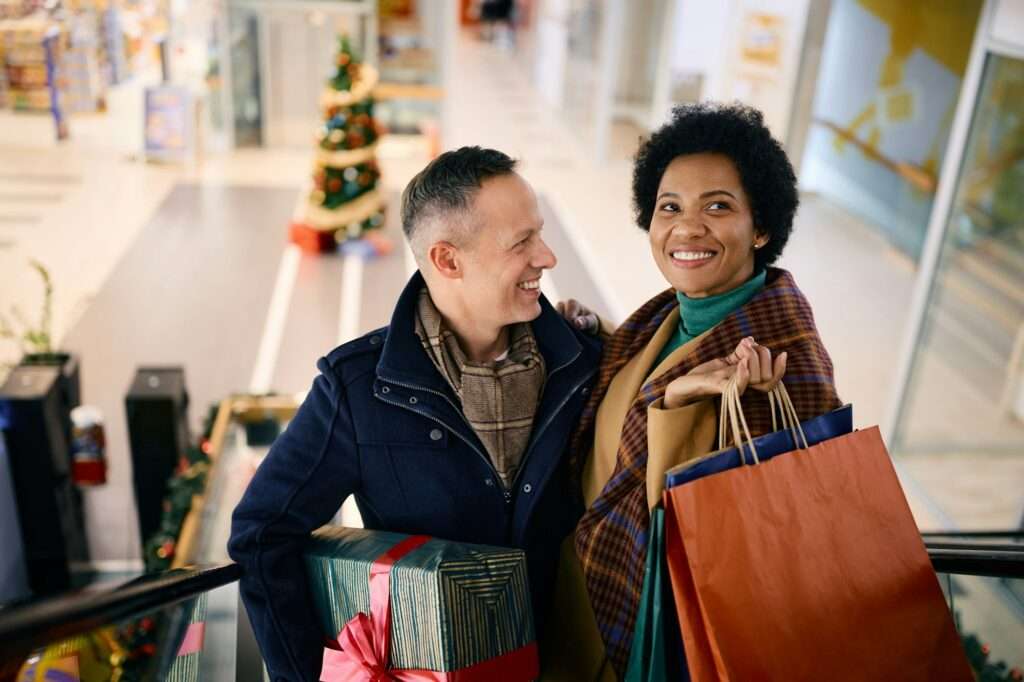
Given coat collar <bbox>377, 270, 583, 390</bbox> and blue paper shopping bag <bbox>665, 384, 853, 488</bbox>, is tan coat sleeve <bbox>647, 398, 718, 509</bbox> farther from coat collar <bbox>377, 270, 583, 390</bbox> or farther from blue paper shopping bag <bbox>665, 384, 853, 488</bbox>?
coat collar <bbox>377, 270, 583, 390</bbox>

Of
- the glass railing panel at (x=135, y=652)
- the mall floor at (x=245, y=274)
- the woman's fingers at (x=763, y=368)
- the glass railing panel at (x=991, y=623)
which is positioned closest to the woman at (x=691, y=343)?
the woman's fingers at (x=763, y=368)

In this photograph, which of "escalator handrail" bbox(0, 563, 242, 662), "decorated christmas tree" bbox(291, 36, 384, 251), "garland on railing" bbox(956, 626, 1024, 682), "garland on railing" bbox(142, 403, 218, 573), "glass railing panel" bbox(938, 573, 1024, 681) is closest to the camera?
"escalator handrail" bbox(0, 563, 242, 662)

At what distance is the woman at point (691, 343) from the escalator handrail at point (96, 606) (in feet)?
2.28

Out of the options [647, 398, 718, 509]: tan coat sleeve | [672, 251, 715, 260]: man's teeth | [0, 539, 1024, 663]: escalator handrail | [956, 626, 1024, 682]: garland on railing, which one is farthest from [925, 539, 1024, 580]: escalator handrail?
[956, 626, 1024, 682]: garland on railing

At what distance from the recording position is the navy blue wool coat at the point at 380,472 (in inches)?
67.6

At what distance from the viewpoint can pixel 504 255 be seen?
1.75 meters

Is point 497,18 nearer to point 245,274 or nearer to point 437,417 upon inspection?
point 245,274

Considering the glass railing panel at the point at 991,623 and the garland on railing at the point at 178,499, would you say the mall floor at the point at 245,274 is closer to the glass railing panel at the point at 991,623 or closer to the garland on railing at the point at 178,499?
the garland on railing at the point at 178,499

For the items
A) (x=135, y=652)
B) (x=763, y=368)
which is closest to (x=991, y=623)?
(x=763, y=368)

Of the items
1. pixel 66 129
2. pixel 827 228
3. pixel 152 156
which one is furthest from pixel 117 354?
pixel 827 228

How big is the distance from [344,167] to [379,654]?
7.02 meters

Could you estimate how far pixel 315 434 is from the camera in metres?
1.76

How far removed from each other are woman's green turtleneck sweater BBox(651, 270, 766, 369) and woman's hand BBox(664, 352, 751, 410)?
0.70 ft

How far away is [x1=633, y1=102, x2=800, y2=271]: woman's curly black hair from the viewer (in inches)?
71.5
